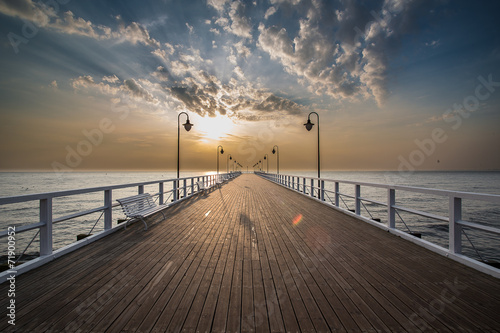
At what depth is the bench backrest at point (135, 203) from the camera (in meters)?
5.17

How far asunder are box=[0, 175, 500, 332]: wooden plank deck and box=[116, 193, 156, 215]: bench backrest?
3.27 feet

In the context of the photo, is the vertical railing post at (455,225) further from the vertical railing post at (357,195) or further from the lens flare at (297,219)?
the lens flare at (297,219)

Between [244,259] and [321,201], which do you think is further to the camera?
[321,201]

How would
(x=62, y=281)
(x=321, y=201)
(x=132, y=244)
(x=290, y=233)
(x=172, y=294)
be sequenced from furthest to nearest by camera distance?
(x=321, y=201) → (x=290, y=233) → (x=132, y=244) → (x=62, y=281) → (x=172, y=294)

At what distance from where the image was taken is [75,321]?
2080 millimetres

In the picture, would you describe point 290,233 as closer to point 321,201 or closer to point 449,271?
point 449,271

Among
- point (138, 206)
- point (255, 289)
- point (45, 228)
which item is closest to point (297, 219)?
point (255, 289)

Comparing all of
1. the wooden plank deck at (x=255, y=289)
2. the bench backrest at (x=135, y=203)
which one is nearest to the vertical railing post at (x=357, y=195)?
the wooden plank deck at (x=255, y=289)

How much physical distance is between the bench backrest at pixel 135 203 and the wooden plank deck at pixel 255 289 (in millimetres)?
995

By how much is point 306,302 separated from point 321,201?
7.63 m

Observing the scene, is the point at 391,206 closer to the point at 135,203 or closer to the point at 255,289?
the point at 255,289

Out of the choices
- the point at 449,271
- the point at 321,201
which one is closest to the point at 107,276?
the point at 449,271

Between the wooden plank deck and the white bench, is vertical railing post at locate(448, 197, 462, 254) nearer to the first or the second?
the wooden plank deck

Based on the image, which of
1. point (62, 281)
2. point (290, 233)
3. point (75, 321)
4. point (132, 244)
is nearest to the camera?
point (75, 321)
